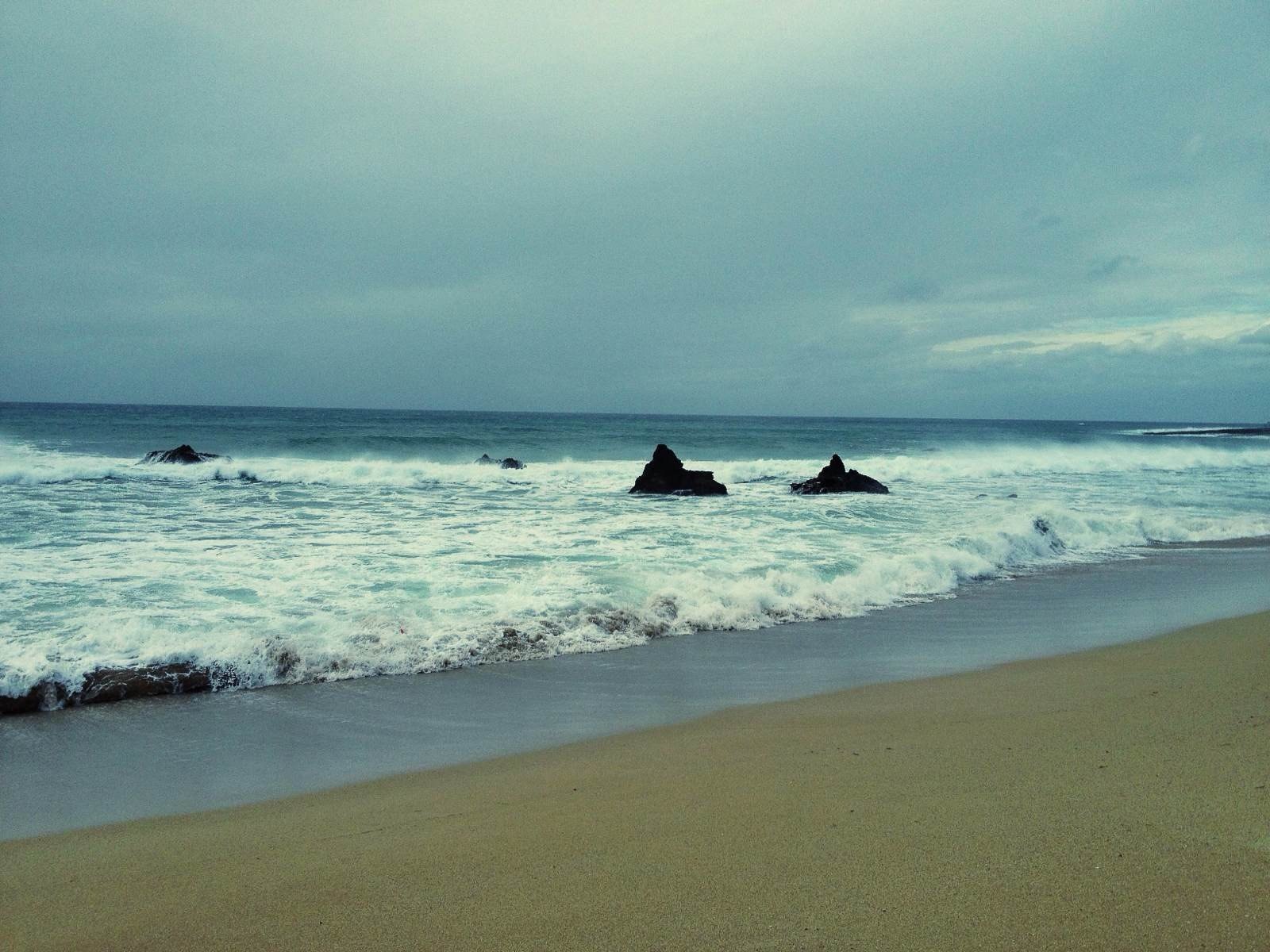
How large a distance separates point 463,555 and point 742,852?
813cm

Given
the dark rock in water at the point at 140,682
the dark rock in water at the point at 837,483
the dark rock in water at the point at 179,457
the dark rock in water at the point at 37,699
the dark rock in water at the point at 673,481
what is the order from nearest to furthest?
the dark rock in water at the point at 37,699 → the dark rock in water at the point at 140,682 → the dark rock in water at the point at 673,481 → the dark rock in water at the point at 837,483 → the dark rock in water at the point at 179,457

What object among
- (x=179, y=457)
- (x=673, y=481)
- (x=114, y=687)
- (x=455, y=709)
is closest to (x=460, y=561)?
(x=114, y=687)

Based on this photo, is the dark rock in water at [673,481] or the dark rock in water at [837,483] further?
the dark rock in water at [837,483]

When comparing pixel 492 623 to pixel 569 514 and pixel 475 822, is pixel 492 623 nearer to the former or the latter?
pixel 475 822

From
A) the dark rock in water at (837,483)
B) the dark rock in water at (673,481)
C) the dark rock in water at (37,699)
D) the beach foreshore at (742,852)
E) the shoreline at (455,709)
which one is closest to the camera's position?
the beach foreshore at (742,852)

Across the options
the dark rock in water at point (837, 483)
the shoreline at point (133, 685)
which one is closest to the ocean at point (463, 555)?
the shoreline at point (133, 685)

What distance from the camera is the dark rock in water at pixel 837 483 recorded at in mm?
20672

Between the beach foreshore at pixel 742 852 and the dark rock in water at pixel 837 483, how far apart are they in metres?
16.1

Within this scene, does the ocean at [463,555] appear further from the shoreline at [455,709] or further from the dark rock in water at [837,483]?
the dark rock in water at [837,483]

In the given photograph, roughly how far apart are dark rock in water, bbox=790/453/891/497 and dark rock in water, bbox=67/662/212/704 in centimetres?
1650

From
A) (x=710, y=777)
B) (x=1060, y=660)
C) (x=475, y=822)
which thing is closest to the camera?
(x=475, y=822)

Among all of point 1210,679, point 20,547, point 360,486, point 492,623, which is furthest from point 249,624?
point 360,486

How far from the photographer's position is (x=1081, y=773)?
3.61 m

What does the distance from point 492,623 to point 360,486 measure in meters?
17.1
